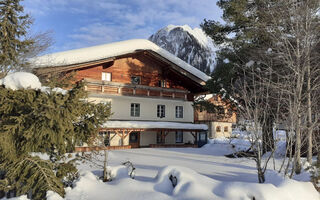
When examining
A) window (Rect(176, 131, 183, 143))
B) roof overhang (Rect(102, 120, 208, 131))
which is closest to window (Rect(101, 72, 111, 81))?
roof overhang (Rect(102, 120, 208, 131))

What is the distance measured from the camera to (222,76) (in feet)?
56.0

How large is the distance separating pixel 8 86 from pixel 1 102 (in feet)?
1.48

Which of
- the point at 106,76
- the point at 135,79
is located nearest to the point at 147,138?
the point at 135,79

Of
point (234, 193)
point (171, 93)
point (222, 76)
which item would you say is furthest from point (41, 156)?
point (171, 93)

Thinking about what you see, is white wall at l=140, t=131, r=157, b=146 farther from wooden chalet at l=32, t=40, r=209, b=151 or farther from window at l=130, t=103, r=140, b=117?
window at l=130, t=103, r=140, b=117

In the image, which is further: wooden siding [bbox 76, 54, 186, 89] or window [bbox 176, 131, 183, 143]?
window [bbox 176, 131, 183, 143]

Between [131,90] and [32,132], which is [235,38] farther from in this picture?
[32,132]

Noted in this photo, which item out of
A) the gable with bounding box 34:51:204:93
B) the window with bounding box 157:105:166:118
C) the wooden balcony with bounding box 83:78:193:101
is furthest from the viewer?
the window with bounding box 157:105:166:118

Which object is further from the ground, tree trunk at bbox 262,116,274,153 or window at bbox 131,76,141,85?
window at bbox 131,76,141,85

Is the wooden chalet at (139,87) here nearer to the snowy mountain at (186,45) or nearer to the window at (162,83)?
the window at (162,83)

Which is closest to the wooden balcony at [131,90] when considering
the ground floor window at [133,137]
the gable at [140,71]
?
the gable at [140,71]

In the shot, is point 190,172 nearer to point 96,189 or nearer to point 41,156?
point 96,189

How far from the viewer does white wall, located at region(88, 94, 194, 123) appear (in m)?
22.3

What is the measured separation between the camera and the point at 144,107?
78.5 ft
